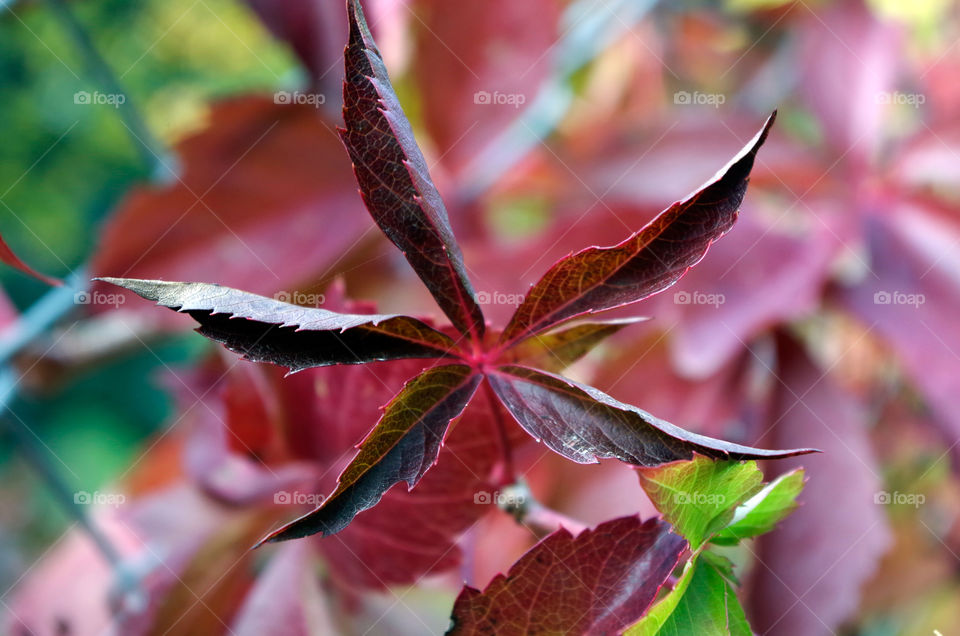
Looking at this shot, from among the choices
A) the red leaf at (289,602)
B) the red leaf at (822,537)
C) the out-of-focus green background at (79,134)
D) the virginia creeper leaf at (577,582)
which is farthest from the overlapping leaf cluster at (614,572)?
the out-of-focus green background at (79,134)

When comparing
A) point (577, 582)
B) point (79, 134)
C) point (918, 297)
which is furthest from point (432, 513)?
point (79, 134)

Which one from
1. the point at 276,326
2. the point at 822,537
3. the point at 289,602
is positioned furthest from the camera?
the point at 822,537

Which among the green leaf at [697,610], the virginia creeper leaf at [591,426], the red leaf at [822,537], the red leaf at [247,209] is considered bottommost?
the red leaf at [822,537]

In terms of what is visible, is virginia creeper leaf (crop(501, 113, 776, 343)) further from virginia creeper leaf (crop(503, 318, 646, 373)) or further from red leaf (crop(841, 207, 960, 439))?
red leaf (crop(841, 207, 960, 439))

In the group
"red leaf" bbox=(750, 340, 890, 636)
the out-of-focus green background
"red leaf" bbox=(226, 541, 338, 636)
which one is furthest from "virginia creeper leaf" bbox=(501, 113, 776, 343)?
the out-of-focus green background

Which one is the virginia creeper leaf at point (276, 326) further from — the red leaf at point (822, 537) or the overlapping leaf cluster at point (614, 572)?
the red leaf at point (822, 537)

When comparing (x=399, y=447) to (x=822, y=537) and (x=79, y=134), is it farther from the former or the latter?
(x=79, y=134)

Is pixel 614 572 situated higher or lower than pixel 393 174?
lower
